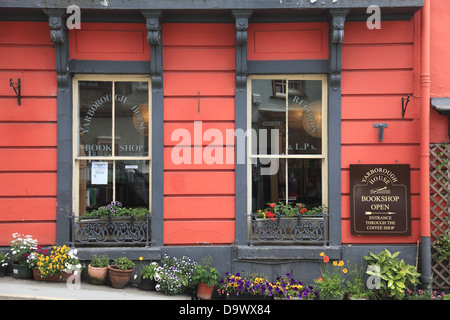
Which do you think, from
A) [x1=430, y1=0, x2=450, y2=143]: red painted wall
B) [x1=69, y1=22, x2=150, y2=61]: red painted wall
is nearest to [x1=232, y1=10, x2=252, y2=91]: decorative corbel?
[x1=69, y1=22, x2=150, y2=61]: red painted wall

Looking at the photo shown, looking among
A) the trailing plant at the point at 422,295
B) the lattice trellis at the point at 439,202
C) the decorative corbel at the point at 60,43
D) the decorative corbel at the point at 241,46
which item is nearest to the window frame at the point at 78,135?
the decorative corbel at the point at 60,43

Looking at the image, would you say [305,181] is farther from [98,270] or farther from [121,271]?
[98,270]

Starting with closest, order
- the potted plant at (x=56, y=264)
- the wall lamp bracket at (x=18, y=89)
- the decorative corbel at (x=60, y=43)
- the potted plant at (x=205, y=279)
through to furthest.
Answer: the potted plant at (x=56, y=264) < the potted plant at (x=205, y=279) < the decorative corbel at (x=60, y=43) < the wall lamp bracket at (x=18, y=89)

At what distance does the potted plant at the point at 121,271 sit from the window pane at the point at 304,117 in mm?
3571

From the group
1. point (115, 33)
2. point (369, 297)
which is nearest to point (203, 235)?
point (369, 297)

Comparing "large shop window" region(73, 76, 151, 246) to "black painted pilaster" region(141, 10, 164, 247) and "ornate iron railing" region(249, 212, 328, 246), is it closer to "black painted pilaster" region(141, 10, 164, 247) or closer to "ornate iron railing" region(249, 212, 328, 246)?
"black painted pilaster" region(141, 10, 164, 247)

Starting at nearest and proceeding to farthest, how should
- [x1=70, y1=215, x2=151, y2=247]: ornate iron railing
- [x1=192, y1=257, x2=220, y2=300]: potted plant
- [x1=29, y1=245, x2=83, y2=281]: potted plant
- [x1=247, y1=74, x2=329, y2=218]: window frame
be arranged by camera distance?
[x1=29, y1=245, x2=83, y2=281]: potted plant, [x1=192, y1=257, x2=220, y2=300]: potted plant, [x1=70, y1=215, x2=151, y2=247]: ornate iron railing, [x1=247, y1=74, x2=329, y2=218]: window frame

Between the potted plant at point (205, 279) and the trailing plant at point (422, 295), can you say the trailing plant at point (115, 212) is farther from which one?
the trailing plant at point (422, 295)

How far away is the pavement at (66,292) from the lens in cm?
620

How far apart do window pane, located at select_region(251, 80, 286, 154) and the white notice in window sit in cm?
282

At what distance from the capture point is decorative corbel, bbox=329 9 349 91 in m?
7.04

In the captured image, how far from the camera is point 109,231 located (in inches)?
292

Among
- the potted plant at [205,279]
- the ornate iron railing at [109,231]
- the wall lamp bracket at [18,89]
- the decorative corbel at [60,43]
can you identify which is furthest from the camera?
the ornate iron railing at [109,231]

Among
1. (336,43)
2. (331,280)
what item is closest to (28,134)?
(336,43)
